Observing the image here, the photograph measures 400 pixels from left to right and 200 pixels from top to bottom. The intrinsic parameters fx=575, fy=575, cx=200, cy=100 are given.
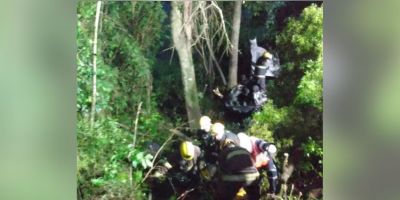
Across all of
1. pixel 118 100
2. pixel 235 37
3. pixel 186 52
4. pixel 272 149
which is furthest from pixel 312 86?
pixel 118 100

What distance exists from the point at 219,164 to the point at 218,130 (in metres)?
0.26

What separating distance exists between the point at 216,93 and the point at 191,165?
57cm

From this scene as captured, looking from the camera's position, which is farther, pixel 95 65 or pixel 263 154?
pixel 263 154

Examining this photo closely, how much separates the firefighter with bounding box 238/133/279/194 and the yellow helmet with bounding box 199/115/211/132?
0.79 ft

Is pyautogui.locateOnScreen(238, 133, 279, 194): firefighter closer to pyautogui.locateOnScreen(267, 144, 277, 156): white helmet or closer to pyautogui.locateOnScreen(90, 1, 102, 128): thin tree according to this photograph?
pyautogui.locateOnScreen(267, 144, 277, 156): white helmet

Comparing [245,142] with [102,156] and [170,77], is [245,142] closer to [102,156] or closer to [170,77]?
[170,77]

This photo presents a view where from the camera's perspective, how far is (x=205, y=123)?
13.9ft

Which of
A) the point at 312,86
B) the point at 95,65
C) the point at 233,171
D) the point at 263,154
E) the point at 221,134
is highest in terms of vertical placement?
the point at 95,65
